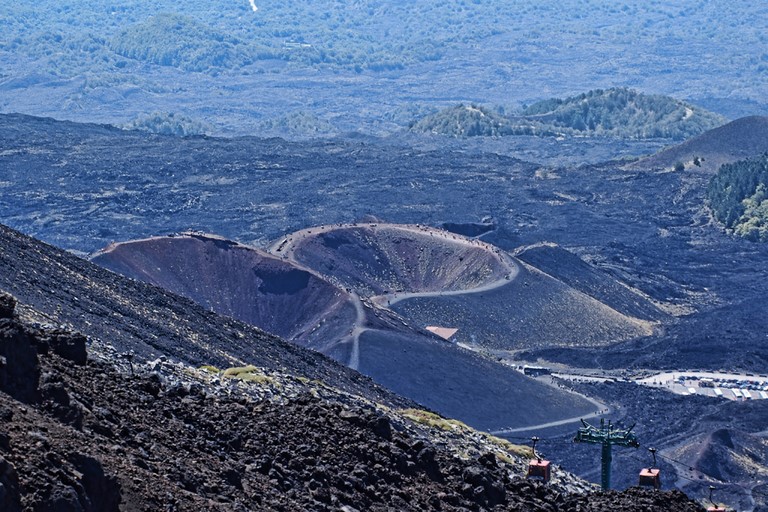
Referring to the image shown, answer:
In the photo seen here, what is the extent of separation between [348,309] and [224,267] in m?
11.7

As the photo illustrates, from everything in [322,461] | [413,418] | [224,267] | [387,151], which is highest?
[322,461]

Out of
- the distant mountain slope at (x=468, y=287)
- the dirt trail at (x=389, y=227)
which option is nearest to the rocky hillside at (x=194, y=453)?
the dirt trail at (x=389, y=227)

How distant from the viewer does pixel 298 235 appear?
124000mm

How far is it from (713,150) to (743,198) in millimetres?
30335

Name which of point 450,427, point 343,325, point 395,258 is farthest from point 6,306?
point 395,258

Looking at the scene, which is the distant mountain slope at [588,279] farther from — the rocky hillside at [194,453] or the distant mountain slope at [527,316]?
the rocky hillside at [194,453]

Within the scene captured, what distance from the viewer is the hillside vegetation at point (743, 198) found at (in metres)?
156

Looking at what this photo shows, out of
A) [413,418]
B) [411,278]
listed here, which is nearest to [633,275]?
[411,278]

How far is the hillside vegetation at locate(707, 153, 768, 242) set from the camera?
156m

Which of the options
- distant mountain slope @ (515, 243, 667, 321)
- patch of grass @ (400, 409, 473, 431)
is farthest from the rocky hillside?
distant mountain slope @ (515, 243, 667, 321)

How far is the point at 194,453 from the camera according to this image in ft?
86.1

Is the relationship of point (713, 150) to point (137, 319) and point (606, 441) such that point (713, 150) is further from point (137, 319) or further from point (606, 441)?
point (137, 319)

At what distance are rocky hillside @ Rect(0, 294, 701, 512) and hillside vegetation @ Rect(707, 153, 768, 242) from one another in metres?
123

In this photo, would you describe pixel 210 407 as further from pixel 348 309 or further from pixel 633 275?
pixel 633 275
